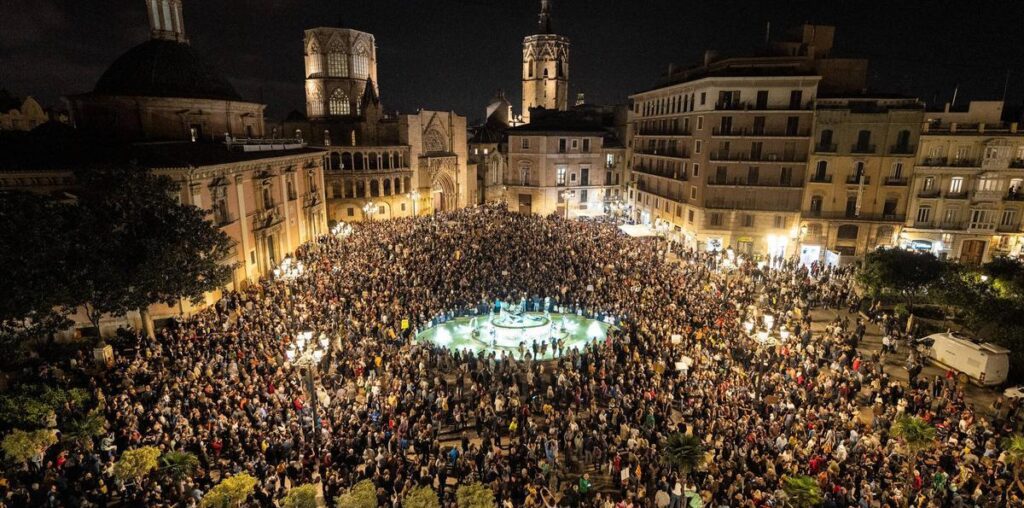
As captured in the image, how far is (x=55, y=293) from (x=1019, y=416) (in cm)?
3126

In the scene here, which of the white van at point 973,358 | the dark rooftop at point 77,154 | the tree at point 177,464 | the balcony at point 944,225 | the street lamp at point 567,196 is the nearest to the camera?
the tree at point 177,464

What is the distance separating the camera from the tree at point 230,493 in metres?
10.8

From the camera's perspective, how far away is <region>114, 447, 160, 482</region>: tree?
460 inches

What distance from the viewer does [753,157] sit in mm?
38500

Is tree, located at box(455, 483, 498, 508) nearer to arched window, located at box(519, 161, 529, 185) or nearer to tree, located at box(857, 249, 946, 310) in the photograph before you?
tree, located at box(857, 249, 946, 310)

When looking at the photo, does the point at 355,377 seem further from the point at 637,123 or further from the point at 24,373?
the point at 637,123

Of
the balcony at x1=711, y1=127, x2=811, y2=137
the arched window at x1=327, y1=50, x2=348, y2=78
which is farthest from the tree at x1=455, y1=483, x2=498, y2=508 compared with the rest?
the arched window at x1=327, y1=50, x2=348, y2=78

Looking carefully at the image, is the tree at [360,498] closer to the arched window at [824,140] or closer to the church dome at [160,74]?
the church dome at [160,74]

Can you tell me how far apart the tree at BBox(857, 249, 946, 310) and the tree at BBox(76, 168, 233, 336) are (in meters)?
29.9

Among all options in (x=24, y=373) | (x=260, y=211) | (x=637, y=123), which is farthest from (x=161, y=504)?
(x=637, y=123)

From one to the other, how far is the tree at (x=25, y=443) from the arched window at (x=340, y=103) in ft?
180

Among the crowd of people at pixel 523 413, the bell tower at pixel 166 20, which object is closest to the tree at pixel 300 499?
the crowd of people at pixel 523 413

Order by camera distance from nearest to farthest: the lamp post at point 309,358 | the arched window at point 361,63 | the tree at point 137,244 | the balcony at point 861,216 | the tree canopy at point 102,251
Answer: the lamp post at point 309,358, the tree canopy at point 102,251, the tree at point 137,244, the balcony at point 861,216, the arched window at point 361,63

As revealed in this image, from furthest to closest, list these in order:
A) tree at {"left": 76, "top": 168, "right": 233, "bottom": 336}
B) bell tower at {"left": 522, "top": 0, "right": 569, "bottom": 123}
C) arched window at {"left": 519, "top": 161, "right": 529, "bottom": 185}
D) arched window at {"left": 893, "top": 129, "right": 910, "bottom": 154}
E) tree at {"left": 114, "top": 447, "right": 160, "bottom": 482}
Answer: bell tower at {"left": 522, "top": 0, "right": 569, "bottom": 123} < arched window at {"left": 519, "top": 161, "right": 529, "bottom": 185} < arched window at {"left": 893, "top": 129, "right": 910, "bottom": 154} < tree at {"left": 76, "top": 168, "right": 233, "bottom": 336} < tree at {"left": 114, "top": 447, "right": 160, "bottom": 482}
